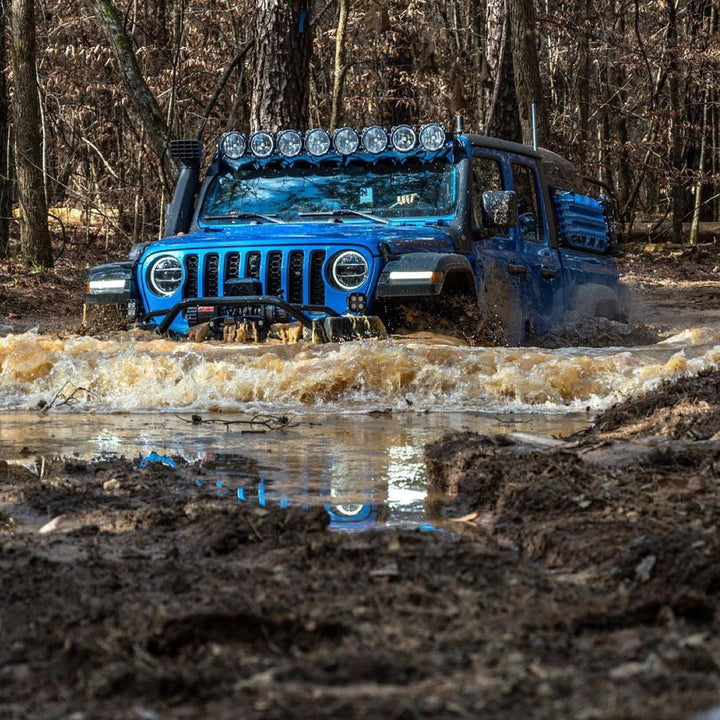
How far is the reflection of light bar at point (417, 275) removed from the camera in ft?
26.3

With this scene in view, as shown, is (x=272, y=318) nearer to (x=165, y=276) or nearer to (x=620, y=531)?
(x=165, y=276)

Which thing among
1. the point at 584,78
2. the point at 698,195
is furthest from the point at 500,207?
the point at 584,78

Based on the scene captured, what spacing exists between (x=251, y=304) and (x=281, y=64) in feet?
17.2

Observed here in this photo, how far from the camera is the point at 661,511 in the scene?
3580 millimetres

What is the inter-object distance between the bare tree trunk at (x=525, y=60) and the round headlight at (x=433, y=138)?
7.01 metres

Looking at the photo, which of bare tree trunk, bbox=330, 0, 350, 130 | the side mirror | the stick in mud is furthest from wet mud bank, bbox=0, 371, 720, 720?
bare tree trunk, bbox=330, 0, 350, 130

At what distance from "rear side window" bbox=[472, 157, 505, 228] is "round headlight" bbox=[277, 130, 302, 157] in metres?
1.23

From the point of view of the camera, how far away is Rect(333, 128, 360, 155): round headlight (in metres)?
8.94

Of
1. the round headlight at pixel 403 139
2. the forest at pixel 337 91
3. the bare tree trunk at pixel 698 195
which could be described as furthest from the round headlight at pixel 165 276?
the bare tree trunk at pixel 698 195

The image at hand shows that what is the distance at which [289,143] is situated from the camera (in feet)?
30.1

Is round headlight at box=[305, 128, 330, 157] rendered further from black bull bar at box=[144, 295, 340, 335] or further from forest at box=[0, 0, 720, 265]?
forest at box=[0, 0, 720, 265]

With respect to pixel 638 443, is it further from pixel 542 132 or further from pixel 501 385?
pixel 542 132

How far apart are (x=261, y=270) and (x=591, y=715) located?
21.7ft

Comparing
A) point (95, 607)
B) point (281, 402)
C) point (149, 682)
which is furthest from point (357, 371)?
point (149, 682)
